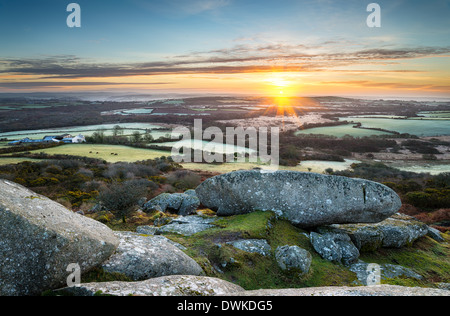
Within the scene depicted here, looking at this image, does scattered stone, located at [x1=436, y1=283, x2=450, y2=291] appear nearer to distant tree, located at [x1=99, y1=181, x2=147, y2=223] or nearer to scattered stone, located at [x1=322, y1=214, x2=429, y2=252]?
scattered stone, located at [x1=322, y1=214, x2=429, y2=252]

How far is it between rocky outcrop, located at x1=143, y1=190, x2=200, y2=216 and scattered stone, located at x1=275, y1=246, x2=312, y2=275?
9.94 m

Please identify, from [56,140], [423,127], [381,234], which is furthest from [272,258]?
[423,127]

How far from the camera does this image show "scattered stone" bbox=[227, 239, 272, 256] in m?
10.6

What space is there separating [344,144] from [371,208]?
56.3m

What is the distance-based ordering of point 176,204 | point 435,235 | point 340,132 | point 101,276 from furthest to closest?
point 340,132 → point 176,204 → point 435,235 → point 101,276

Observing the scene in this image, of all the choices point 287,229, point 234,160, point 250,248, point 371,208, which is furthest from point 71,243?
point 234,160

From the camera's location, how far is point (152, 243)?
8102 mm

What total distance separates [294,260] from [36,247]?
8205 millimetres

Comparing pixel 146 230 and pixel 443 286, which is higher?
pixel 146 230

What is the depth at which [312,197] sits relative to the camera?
539 inches

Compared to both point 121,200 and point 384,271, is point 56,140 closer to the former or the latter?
point 121,200

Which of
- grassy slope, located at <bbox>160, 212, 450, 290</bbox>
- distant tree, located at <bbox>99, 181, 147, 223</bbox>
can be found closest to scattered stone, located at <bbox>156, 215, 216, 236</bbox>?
grassy slope, located at <bbox>160, 212, 450, 290</bbox>

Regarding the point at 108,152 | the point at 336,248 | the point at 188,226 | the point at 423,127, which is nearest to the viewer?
the point at 336,248

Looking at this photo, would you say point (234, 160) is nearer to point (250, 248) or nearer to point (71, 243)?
point (250, 248)
